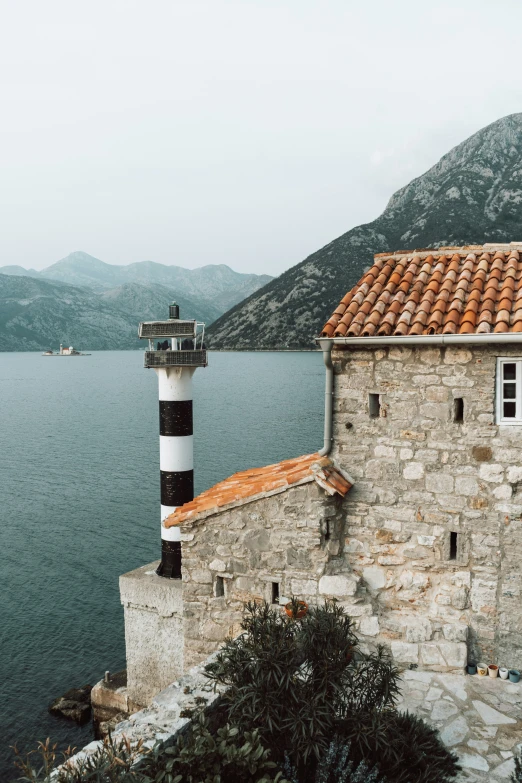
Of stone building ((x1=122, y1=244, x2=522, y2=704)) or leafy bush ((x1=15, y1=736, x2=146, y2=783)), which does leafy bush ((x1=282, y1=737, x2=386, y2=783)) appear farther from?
stone building ((x1=122, y1=244, x2=522, y2=704))

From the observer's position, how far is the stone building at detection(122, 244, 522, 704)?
24.0ft

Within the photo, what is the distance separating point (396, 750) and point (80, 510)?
25.7 metres

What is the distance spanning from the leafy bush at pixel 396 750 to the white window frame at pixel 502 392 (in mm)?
3482

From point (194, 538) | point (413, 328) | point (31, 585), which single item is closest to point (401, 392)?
point (413, 328)

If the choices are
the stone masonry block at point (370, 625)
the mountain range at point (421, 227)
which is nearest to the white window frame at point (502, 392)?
the stone masonry block at point (370, 625)

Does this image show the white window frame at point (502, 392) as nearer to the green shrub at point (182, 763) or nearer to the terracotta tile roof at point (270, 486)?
the terracotta tile roof at point (270, 486)

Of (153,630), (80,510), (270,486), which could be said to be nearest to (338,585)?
(270,486)

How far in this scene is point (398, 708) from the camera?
673 centimetres

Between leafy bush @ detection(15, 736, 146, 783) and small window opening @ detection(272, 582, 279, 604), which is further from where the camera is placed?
small window opening @ detection(272, 582, 279, 604)

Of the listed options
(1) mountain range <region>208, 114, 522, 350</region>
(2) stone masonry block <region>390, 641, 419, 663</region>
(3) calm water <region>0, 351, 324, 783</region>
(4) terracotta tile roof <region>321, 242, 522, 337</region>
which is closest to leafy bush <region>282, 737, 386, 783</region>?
(2) stone masonry block <region>390, 641, 419, 663</region>

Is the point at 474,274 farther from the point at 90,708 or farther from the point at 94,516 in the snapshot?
the point at 94,516

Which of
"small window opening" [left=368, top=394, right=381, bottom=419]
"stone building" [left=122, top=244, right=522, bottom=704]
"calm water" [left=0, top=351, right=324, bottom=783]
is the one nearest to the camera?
"stone building" [left=122, top=244, right=522, bottom=704]

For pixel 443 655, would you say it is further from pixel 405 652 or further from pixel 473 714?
pixel 473 714

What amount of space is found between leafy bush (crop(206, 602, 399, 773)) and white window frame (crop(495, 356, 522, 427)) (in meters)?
3.06
